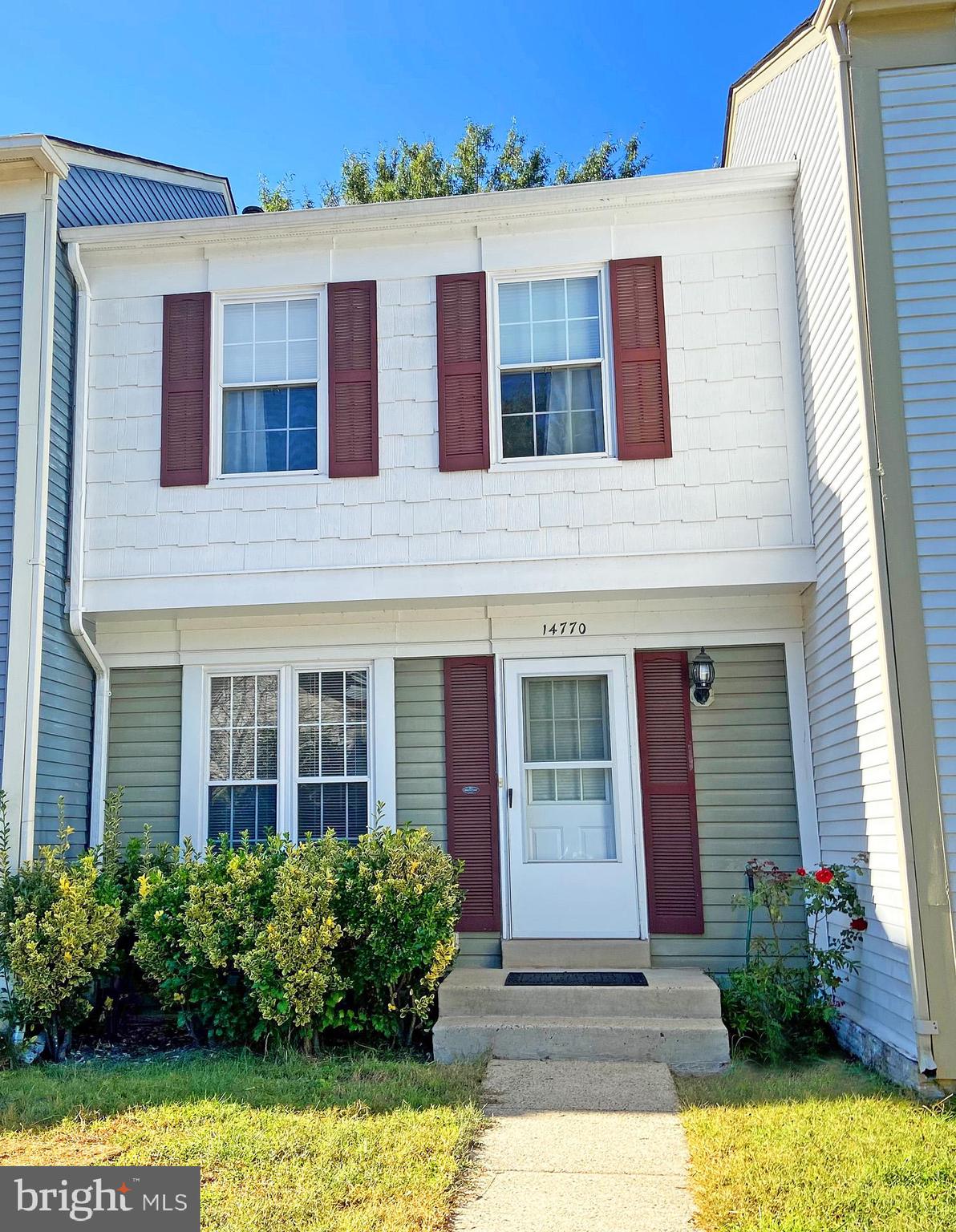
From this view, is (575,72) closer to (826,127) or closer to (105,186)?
(105,186)

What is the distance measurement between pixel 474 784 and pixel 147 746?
2468 mm

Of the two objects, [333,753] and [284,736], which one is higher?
[284,736]

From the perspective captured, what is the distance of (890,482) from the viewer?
5.57 m

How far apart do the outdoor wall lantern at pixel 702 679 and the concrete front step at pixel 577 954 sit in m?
1.70

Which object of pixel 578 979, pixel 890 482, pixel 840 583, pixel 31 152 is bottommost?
pixel 578 979

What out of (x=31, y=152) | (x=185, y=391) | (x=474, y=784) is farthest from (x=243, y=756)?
(x=31, y=152)

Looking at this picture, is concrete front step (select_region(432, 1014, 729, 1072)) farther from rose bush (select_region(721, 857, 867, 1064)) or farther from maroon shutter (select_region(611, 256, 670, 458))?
maroon shutter (select_region(611, 256, 670, 458))

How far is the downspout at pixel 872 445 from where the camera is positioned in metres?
5.08

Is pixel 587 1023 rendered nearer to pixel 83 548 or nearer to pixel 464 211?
pixel 83 548

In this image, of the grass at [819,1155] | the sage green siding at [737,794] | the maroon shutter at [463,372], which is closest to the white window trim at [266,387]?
the maroon shutter at [463,372]

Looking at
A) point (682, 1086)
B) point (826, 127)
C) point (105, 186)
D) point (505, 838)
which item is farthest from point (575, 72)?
point (682, 1086)

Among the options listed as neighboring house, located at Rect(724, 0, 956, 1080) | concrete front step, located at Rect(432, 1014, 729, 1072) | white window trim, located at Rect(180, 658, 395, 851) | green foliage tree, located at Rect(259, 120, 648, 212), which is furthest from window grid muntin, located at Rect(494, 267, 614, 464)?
green foliage tree, located at Rect(259, 120, 648, 212)

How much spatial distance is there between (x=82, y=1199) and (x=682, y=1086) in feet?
9.88

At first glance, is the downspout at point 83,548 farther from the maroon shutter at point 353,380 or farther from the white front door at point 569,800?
the white front door at point 569,800
